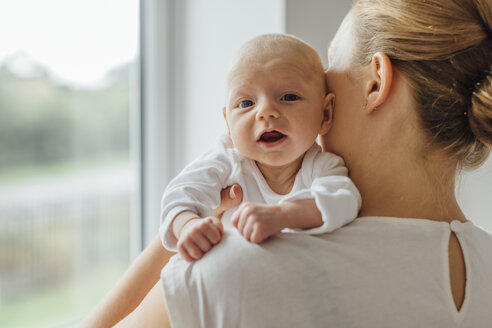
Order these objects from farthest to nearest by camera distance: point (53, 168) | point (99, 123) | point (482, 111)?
point (99, 123), point (53, 168), point (482, 111)

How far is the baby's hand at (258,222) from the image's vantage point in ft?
2.64

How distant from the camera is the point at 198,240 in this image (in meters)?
0.82

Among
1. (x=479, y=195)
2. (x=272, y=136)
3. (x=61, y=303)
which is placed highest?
(x=272, y=136)

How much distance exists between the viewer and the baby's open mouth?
1.05 m

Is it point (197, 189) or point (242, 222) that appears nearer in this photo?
point (242, 222)

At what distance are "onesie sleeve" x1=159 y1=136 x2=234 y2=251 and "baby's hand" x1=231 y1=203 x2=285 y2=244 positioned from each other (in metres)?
0.18

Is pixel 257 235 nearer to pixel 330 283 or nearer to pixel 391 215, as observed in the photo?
pixel 330 283

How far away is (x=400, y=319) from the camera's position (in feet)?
2.67

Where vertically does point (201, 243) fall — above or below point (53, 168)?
above

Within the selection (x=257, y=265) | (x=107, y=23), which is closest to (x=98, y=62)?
(x=107, y=23)

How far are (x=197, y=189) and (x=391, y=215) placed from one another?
416mm

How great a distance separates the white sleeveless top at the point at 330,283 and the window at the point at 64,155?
906 millimetres

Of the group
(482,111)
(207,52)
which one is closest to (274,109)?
(482,111)

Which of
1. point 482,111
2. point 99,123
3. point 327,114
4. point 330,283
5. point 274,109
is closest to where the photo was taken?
point 330,283
